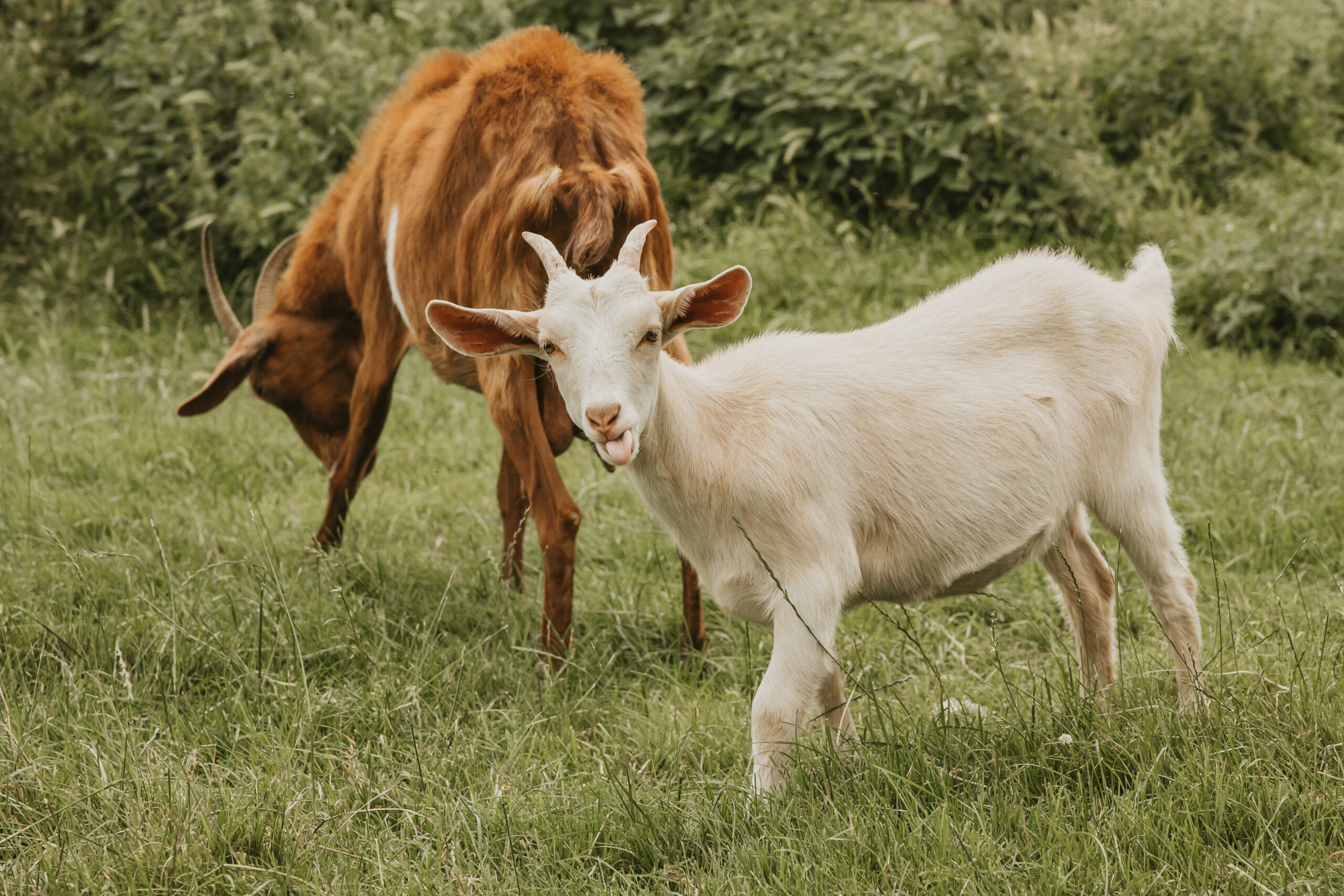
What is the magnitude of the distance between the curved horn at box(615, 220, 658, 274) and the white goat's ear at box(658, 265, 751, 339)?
0.43 feet

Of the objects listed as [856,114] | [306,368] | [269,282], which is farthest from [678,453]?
[856,114]

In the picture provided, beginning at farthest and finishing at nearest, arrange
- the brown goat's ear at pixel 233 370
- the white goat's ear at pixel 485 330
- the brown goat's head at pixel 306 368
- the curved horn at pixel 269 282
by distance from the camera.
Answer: the curved horn at pixel 269 282, the brown goat's head at pixel 306 368, the brown goat's ear at pixel 233 370, the white goat's ear at pixel 485 330

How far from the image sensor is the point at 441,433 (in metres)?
6.26

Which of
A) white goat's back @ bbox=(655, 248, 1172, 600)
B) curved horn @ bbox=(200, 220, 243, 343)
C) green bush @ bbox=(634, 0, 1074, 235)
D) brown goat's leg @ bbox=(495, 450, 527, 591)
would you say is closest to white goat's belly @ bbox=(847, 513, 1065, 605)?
white goat's back @ bbox=(655, 248, 1172, 600)

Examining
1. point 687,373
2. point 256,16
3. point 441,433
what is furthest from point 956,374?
point 256,16

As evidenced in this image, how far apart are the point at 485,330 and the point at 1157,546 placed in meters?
2.02

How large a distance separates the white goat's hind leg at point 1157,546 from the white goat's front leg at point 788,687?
1.07 m

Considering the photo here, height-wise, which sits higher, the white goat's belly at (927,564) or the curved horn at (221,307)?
the white goat's belly at (927,564)

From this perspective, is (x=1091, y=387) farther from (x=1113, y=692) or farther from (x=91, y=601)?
(x=91, y=601)

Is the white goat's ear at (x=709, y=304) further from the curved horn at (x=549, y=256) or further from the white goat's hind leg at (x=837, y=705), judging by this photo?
the white goat's hind leg at (x=837, y=705)

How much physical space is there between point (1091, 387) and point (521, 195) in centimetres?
182

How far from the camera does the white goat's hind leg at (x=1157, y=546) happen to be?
3332 mm

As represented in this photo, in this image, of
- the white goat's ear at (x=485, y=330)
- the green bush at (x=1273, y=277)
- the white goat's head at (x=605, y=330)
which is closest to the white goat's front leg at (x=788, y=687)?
the white goat's head at (x=605, y=330)

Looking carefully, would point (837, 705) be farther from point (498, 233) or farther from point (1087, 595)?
point (498, 233)
